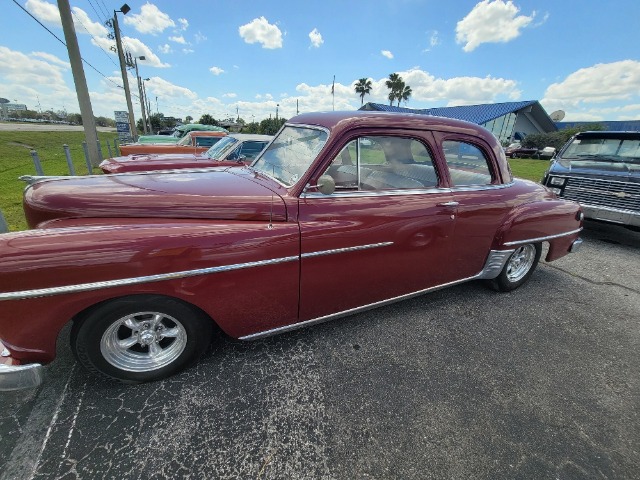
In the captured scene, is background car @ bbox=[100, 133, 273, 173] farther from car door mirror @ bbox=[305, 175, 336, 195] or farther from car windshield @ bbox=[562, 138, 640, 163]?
car windshield @ bbox=[562, 138, 640, 163]

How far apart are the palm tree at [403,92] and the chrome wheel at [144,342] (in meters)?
61.9

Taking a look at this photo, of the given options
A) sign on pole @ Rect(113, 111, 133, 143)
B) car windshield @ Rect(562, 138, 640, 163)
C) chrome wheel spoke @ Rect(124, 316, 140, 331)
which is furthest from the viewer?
sign on pole @ Rect(113, 111, 133, 143)

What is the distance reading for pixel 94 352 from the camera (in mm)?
1889

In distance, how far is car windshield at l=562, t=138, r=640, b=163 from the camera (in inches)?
214

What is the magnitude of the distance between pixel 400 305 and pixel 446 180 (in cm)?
126

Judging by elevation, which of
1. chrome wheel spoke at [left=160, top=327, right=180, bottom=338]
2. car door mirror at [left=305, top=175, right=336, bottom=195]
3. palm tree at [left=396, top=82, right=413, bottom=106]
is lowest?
chrome wheel spoke at [left=160, top=327, right=180, bottom=338]

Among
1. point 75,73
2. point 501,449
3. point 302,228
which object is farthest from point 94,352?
point 75,73

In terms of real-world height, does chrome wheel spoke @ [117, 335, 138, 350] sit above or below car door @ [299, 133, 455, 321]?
below

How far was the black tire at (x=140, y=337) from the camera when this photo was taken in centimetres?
182

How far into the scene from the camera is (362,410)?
198 cm

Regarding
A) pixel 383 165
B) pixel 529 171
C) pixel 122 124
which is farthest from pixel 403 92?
pixel 383 165

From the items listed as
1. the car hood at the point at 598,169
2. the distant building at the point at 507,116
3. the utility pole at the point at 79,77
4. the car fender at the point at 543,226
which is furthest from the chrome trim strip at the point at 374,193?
the distant building at the point at 507,116

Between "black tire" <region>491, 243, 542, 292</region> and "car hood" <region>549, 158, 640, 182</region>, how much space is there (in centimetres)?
289

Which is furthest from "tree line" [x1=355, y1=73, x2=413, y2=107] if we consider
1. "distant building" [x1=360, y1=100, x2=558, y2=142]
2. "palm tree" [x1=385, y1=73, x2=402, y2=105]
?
"distant building" [x1=360, y1=100, x2=558, y2=142]
